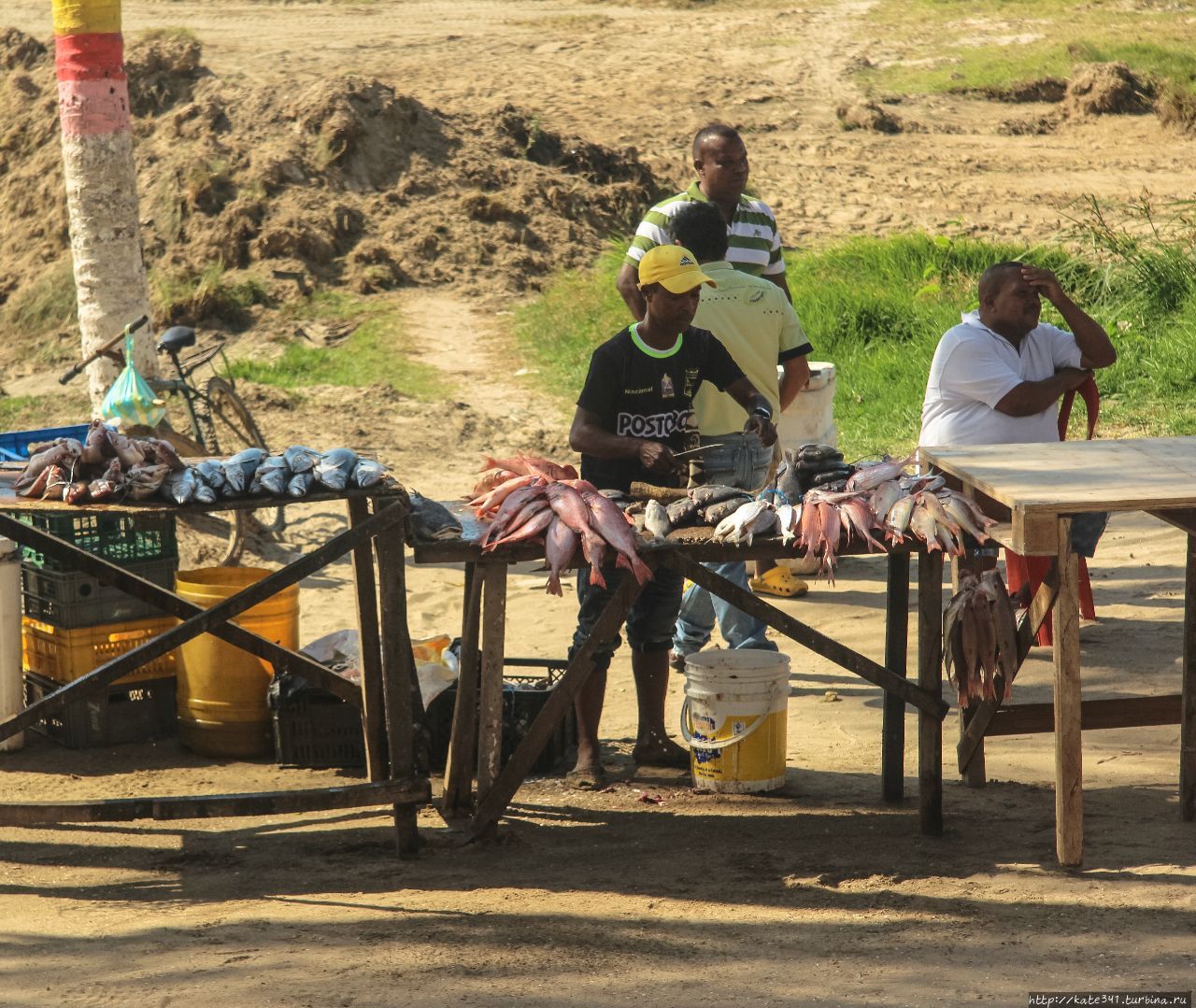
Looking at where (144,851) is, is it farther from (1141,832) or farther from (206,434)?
(206,434)

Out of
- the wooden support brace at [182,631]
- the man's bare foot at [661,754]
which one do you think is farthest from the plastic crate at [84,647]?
the man's bare foot at [661,754]

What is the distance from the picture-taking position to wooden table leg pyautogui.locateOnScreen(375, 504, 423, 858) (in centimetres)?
488

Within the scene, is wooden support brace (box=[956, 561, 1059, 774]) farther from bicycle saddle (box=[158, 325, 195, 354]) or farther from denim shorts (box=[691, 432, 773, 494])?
bicycle saddle (box=[158, 325, 195, 354])

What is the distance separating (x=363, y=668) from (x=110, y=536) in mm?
1768

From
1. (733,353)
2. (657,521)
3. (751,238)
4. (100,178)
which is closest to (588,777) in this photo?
(657,521)

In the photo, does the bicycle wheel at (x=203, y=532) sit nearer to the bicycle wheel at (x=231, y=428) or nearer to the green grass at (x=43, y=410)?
the bicycle wheel at (x=231, y=428)

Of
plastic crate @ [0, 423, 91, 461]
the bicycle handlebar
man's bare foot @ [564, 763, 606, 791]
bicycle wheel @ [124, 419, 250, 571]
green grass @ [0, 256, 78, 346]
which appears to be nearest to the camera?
man's bare foot @ [564, 763, 606, 791]

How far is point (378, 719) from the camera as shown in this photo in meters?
5.19

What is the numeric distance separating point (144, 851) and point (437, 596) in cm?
329

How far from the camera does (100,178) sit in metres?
9.35

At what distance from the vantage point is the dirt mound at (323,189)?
52.0 ft

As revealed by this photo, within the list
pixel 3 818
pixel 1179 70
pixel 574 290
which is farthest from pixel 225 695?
pixel 1179 70

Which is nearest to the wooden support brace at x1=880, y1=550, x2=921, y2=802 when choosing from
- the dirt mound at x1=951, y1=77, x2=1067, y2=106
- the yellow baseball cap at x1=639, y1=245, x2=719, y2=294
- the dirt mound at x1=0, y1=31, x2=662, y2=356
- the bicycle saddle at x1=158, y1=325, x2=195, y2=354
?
the yellow baseball cap at x1=639, y1=245, x2=719, y2=294

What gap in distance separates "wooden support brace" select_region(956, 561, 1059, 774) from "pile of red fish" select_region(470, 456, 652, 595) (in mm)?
1238
